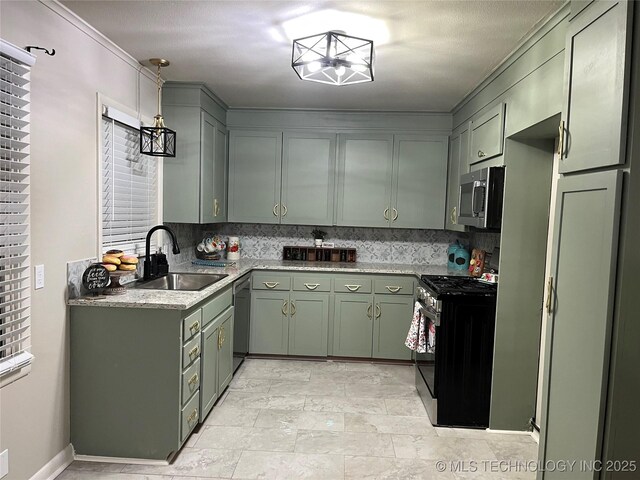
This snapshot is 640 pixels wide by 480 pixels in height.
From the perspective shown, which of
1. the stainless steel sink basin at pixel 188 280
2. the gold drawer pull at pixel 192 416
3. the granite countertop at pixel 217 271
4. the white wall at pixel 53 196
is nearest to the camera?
the white wall at pixel 53 196

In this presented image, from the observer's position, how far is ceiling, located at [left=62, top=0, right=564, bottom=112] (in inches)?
84.0

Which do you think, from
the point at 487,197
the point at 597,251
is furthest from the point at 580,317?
the point at 487,197

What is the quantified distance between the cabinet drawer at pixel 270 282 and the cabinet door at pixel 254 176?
24.4 inches

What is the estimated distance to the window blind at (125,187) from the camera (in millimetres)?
2723

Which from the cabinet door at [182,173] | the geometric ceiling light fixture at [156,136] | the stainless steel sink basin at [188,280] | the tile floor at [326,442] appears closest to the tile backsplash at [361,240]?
the cabinet door at [182,173]

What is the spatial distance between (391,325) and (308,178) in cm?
168

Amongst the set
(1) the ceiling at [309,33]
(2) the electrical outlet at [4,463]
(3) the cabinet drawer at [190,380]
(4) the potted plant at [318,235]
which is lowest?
(2) the electrical outlet at [4,463]

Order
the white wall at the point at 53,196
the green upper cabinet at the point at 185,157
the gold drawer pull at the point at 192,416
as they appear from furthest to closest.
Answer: the green upper cabinet at the point at 185,157
the gold drawer pull at the point at 192,416
the white wall at the point at 53,196

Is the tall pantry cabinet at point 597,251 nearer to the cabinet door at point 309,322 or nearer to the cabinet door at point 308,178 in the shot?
the cabinet door at point 309,322

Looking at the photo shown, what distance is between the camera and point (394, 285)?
4016 millimetres

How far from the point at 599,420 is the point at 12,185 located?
8.26ft

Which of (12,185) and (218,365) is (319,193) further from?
(12,185)

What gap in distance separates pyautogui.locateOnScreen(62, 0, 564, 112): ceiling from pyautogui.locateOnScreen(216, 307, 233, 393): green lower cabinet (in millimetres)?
1839

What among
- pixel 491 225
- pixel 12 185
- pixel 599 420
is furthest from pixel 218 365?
pixel 599 420
